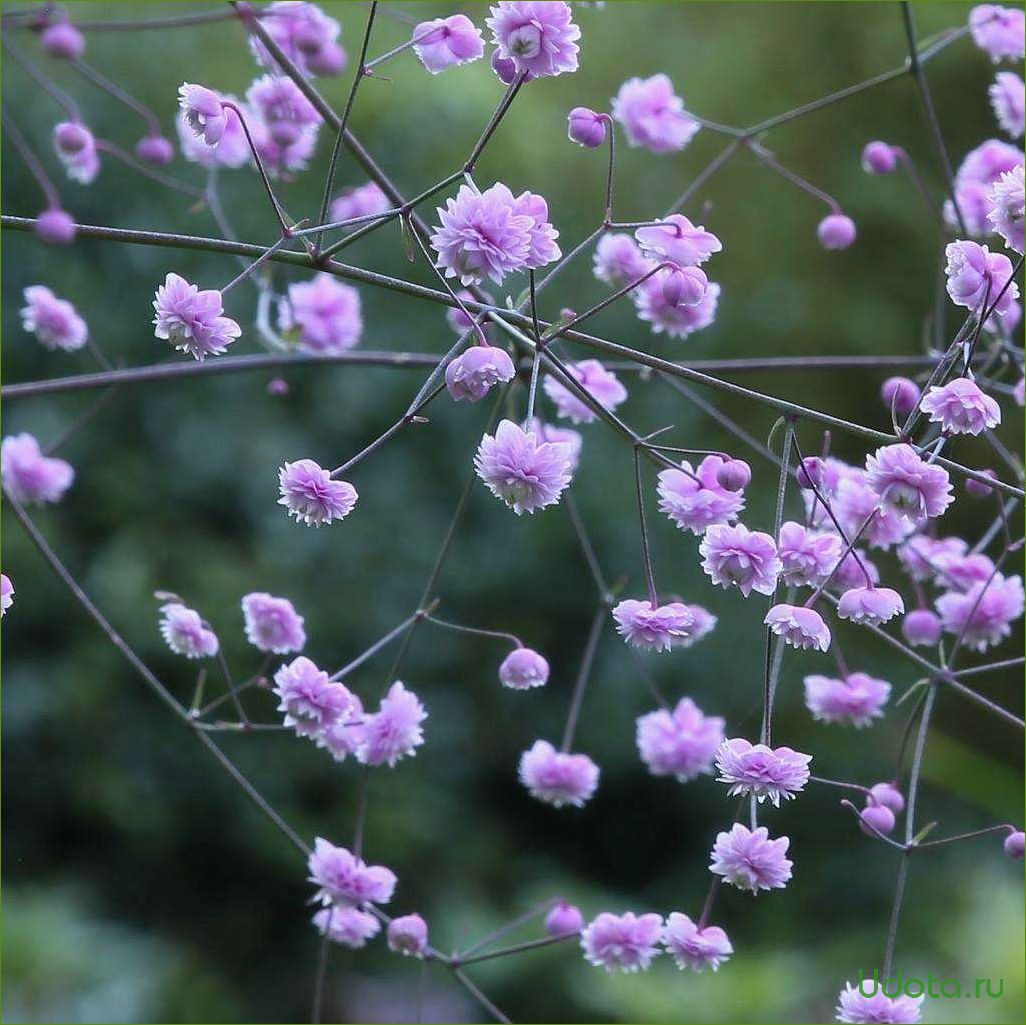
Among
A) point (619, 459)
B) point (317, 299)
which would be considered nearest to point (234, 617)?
point (619, 459)

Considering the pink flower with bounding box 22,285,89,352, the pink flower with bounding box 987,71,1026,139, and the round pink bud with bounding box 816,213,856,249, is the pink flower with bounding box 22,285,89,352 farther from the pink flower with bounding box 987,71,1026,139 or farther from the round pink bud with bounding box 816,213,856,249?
the pink flower with bounding box 987,71,1026,139

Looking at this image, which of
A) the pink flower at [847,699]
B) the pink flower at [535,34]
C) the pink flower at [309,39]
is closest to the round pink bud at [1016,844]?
the pink flower at [847,699]


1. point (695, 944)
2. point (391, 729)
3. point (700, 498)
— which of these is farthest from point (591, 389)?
point (695, 944)

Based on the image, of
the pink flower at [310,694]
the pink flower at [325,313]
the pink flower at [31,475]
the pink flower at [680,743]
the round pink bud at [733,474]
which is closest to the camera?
the round pink bud at [733,474]

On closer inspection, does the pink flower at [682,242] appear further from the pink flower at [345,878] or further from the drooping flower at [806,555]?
the pink flower at [345,878]

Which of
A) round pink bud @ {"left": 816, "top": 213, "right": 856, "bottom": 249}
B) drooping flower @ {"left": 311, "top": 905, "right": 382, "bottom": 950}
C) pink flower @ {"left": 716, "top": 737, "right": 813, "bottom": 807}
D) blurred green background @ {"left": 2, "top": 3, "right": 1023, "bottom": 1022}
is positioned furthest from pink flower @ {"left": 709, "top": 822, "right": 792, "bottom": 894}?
blurred green background @ {"left": 2, "top": 3, "right": 1023, "bottom": 1022}

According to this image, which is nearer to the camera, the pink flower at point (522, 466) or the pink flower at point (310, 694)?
the pink flower at point (522, 466)
